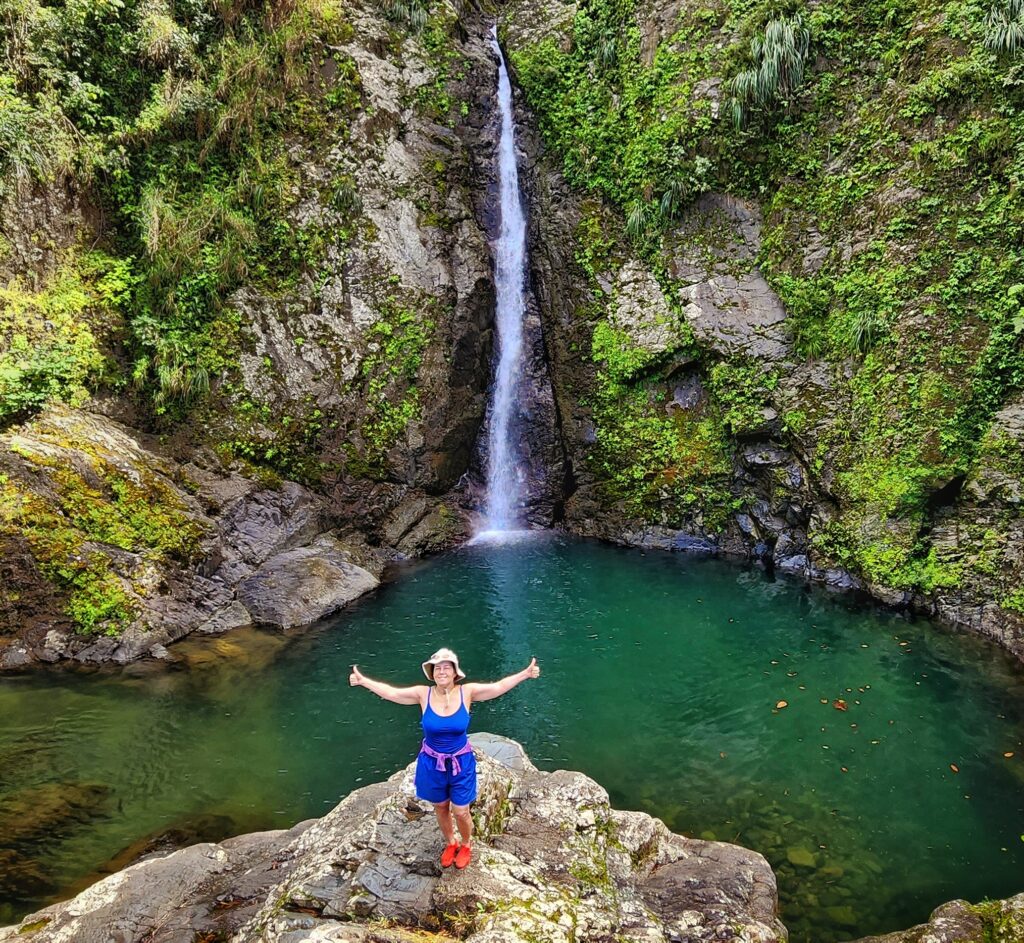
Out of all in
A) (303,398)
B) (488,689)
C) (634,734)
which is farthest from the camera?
(303,398)

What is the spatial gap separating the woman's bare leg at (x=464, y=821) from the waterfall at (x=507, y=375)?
11.8 meters

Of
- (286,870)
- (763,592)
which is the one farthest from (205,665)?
(763,592)

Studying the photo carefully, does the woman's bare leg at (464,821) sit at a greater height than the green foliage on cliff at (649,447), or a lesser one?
lesser

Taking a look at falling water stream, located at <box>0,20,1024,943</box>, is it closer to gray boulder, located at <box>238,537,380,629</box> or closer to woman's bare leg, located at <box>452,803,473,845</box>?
gray boulder, located at <box>238,537,380,629</box>

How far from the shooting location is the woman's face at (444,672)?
151 inches

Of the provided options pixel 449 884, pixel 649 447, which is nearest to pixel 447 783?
pixel 449 884

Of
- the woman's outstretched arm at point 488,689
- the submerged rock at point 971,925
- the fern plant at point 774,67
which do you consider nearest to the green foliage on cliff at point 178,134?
the fern plant at point 774,67

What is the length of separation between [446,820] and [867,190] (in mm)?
13016

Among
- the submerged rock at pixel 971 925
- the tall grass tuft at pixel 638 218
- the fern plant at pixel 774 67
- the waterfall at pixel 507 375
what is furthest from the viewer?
the waterfall at pixel 507 375

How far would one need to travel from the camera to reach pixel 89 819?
252 inches

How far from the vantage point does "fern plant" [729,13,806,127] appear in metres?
12.6

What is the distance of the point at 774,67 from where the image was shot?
12648 millimetres

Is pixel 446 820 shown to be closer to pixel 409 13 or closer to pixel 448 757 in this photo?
pixel 448 757

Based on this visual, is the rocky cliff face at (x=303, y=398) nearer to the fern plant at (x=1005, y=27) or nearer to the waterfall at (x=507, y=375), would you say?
the waterfall at (x=507, y=375)
